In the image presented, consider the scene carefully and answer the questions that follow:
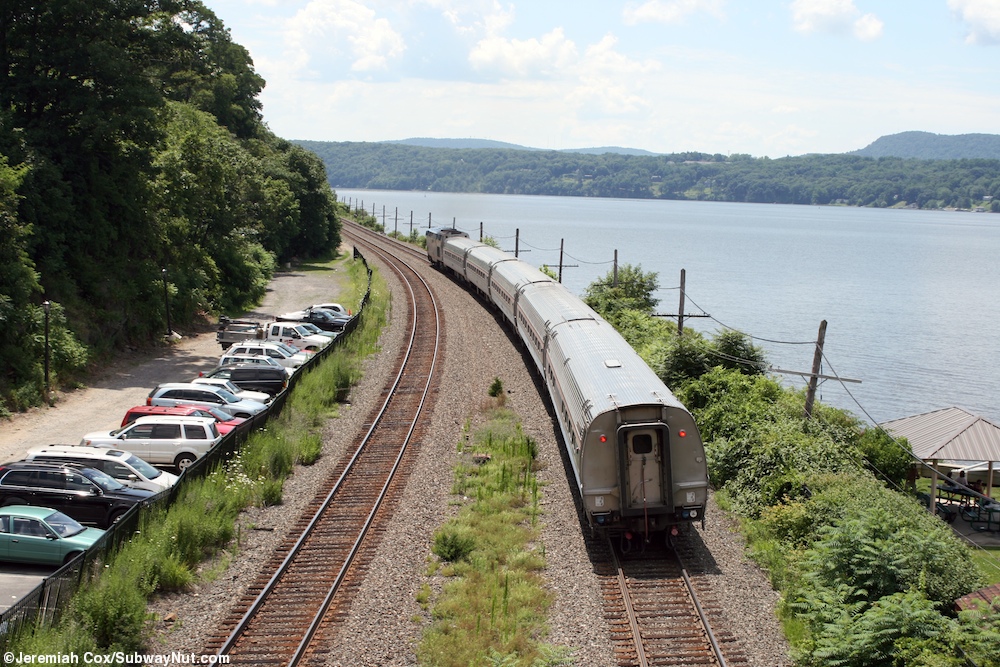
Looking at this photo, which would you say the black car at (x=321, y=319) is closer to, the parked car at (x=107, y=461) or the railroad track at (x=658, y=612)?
the parked car at (x=107, y=461)

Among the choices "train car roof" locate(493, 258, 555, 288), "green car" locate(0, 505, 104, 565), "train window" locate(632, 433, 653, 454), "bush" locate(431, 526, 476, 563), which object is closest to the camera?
"green car" locate(0, 505, 104, 565)

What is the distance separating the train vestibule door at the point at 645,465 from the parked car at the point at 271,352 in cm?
1971

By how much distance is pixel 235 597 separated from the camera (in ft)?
53.1

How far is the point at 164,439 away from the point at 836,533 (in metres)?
17.3

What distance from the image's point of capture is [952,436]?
2664cm

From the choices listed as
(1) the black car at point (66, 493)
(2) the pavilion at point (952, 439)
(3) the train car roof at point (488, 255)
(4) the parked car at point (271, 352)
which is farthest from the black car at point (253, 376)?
(2) the pavilion at point (952, 439)

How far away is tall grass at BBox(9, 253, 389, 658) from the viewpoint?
550 inches

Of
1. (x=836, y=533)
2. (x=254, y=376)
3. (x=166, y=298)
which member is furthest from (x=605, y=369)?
(x=166, y=298)

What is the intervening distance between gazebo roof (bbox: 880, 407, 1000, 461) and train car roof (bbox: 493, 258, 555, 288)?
15.2m

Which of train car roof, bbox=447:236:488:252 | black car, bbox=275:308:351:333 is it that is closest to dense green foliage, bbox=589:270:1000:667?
black car, bbox=275:308:351:333

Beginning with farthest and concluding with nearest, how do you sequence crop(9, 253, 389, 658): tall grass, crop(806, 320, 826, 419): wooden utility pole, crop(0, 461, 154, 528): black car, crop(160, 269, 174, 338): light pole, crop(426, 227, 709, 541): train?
crop(160, 269, 174, 338): light pole
crop(806, 320, 826, 419): wooden utility pole
crop(0, 461, 154, 528): black car
crop(426, 227, 709, 541): train
crop(9, 253, 389, 658): tall grass

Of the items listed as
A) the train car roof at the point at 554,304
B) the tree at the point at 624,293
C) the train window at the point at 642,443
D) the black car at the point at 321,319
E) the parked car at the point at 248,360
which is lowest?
the parked car at the point at 248,360

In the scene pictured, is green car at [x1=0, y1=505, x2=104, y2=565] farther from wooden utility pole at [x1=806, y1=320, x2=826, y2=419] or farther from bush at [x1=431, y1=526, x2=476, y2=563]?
wooden utility pole at [x1=806, y1=320, x2=826, y2=419]

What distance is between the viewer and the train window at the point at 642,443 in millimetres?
18344
